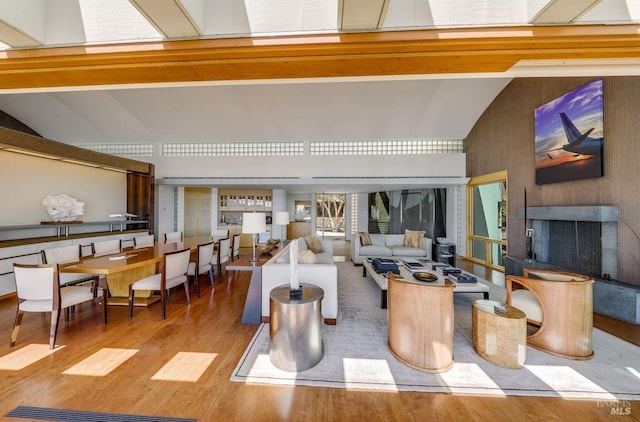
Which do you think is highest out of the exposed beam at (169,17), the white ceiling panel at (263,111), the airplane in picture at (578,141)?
the white ceiling panel at (263,111)

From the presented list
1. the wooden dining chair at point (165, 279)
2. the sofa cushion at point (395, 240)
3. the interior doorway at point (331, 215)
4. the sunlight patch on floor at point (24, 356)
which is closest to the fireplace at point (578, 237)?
the sofa cushion at point (395, 240)

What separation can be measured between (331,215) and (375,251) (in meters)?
4.39

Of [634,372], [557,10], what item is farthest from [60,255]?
[634,372]

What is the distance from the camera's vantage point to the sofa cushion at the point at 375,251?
5.47 m

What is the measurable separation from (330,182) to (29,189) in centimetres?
595

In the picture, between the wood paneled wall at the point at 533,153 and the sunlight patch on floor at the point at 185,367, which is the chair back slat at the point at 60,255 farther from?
the wood paneled wall at the point at 533,153

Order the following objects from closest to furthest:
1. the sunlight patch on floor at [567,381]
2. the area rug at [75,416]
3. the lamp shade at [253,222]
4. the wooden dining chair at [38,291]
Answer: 1. the area rug at [75,416]
2. the sunlight patch on floor at [567,381]
3. the wooden dining chair at [38,291]
4. the lamp shade at [253,222]

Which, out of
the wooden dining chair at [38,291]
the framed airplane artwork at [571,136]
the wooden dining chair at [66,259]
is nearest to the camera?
the wooden dining chair at [38,291]

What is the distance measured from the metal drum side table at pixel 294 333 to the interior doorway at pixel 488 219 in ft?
17.4

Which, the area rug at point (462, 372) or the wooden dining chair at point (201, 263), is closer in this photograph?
the area rug at point (462, 372)

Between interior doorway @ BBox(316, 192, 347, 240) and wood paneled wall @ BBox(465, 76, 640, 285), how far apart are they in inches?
184

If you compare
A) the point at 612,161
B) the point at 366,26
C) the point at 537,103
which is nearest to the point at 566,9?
the point at 366,26

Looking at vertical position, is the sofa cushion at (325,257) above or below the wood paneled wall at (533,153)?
below

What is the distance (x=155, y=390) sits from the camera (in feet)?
5.87
